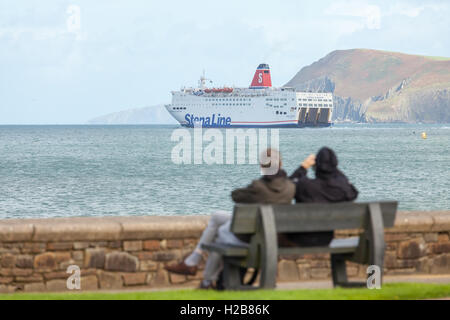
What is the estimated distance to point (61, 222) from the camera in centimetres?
647

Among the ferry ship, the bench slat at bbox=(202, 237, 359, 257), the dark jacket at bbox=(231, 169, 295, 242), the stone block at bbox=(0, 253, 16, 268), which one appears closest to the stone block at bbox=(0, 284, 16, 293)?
the stone block at bbox=(0, 253, 16, 268)

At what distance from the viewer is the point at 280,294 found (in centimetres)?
521

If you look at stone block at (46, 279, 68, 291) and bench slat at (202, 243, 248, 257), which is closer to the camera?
bench slat at (202, 243, 248, 257)

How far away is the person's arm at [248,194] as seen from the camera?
211 inches

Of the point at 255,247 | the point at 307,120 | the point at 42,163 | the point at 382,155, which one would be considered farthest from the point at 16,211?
the point at 307,120

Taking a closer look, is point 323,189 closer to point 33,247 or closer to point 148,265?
point 148,265

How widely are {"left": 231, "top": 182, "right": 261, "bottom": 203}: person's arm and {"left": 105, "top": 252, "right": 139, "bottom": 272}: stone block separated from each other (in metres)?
A: 1.37

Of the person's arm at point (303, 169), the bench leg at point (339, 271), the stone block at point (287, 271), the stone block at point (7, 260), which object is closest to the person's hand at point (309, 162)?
the person's arm at point (303, 169)

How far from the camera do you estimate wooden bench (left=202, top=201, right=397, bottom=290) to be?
5.08m

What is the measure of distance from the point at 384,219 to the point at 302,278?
1.39m

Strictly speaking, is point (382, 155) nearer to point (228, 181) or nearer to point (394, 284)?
point (228, 181)

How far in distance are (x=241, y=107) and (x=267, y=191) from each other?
379 feet

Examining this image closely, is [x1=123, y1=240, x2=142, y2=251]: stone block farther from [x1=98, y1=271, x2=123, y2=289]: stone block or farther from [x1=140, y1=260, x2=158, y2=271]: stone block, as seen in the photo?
[x1=98, y1=271, x2=123, y2=289]: stone block

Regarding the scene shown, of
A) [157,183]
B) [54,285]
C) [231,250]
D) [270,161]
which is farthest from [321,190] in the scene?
[157,183]
